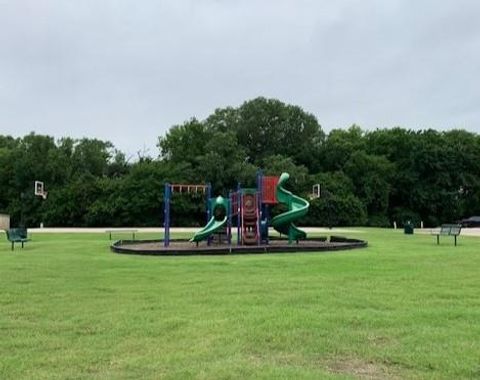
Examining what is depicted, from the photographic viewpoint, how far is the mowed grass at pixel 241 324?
17.5 ft

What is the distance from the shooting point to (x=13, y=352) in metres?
5.92

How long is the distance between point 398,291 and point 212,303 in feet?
10.0

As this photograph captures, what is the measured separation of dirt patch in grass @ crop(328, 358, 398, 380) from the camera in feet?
16.7

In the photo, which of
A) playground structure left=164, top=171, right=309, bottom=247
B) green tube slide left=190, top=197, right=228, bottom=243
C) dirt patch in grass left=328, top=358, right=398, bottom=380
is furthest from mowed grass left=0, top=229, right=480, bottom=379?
playground structure left=164, top=171, right=309, bottom=247

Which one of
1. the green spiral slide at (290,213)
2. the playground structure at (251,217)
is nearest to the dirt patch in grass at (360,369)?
the playground structure at (251,217)

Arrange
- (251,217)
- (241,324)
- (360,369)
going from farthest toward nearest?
(251,217), (241,324), (360,369)

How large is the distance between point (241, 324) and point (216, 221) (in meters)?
16.6

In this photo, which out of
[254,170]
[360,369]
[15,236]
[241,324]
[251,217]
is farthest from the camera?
[254,170]

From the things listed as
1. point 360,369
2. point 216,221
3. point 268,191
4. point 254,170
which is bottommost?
point 360,369

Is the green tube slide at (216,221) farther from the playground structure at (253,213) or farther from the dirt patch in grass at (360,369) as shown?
the dirt patch in grass at (360,369)

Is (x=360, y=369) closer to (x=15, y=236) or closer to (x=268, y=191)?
(x=268, y=191)

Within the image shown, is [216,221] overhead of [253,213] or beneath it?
beneath

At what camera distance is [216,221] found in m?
23.5

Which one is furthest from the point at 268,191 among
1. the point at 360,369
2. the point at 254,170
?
the point at 254,170
